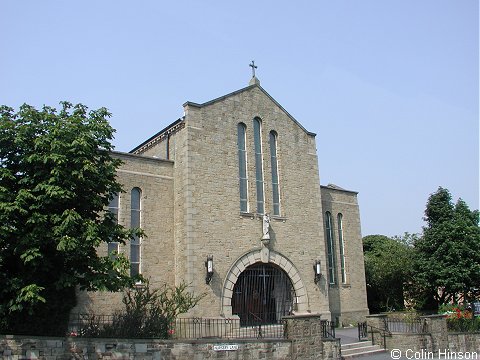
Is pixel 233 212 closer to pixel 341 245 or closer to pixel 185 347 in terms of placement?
pixel 185 347

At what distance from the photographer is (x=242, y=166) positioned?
24.0 metres

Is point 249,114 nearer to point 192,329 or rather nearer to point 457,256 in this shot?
point 192,329

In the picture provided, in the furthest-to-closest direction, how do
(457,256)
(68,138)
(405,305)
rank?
(405,305)
(457,256)
(68,138)

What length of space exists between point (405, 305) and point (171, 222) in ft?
59.2

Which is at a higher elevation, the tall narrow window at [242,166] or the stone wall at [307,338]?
the tall narrow window at [242,166]

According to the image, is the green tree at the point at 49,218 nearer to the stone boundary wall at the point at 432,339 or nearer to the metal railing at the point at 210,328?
the metal railing at the point at 210,328

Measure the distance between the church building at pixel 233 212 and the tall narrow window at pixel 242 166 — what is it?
5cm

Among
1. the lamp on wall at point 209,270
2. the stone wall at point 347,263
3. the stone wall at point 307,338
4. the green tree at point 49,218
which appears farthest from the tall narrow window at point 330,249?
the green tree at point 49,218

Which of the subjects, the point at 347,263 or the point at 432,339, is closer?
the point at 432,339

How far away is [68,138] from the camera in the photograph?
569 inches

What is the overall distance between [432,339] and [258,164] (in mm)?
10685

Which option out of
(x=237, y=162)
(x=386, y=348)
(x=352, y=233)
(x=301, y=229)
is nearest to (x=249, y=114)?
(x=237, y=162)

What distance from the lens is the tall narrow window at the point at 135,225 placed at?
70.0ft

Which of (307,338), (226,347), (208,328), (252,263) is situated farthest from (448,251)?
(226,347)
